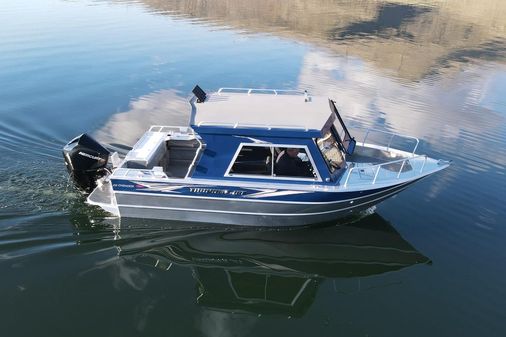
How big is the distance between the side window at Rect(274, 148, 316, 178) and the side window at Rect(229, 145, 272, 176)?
22 centimetres

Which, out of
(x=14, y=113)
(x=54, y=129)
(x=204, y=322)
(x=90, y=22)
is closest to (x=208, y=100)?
(x=204, y=322)

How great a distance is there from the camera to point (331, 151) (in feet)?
32.2

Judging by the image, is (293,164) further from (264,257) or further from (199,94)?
(199,94)

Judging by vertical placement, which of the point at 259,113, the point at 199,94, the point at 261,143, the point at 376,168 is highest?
the point at 199,94

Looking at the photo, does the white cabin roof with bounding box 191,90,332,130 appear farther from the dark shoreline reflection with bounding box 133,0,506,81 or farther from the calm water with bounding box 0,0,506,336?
the dark shoreline reflection with bounding box 133,0,506,81

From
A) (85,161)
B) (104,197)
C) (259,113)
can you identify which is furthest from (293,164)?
(85,161)

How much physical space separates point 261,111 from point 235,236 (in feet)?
9.61

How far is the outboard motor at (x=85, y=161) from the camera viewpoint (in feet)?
32.4

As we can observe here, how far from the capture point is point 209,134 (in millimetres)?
9203

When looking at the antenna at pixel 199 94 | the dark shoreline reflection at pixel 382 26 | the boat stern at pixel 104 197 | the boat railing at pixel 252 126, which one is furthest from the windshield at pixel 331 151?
the dark shoreline reflection at pixel 382 26

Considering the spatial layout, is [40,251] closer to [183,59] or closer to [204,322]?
[204,322]

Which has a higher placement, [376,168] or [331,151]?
[331,151]

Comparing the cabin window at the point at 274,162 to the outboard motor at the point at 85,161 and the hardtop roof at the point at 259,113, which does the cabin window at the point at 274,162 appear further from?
the outboard motor at the point at 85,161

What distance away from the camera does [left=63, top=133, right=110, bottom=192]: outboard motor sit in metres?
9.89
